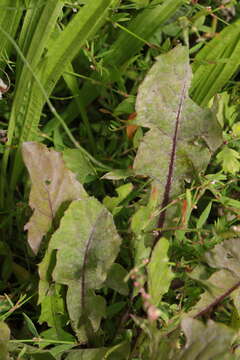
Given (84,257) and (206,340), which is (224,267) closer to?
(206,340)

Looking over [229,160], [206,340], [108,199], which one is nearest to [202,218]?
[229,160]

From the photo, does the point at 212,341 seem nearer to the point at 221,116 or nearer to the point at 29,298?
the point at 29,298

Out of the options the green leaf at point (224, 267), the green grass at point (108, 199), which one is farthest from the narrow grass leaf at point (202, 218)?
the green leaf at point (224, 267)

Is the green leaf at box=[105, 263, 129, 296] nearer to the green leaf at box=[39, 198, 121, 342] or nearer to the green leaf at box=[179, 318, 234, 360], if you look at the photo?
the green leaf at box=[39, 198, 121, 342]

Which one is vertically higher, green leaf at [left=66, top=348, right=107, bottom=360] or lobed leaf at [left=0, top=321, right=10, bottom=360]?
lobed leaf at [left=0, top=321, right=10, bottom=360]

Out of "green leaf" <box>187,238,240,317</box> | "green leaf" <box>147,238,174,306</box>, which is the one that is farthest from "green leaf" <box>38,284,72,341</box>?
"green leaf" <box>187,238,240,317</box>

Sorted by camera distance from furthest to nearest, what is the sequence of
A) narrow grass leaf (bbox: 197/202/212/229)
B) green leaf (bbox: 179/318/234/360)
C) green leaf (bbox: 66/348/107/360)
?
narrow grass leaf (bbox: 197/202/212/229) → green leaf (bbox: 66/348/107/360) → green leaf (bbox: 179/318/234/360)
